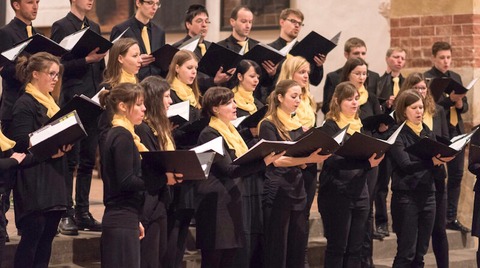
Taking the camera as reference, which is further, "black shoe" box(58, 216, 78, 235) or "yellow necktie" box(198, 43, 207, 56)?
"yellow necktie" box(198, 43, 207, 56)

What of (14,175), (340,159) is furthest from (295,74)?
(14,175)

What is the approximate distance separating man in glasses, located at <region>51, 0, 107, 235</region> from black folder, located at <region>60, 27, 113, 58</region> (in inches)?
6.0

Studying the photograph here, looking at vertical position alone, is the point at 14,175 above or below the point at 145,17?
below

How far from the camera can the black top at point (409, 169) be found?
23.5 feet

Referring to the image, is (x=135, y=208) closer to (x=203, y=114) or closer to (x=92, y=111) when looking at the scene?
(x=92, y=111)

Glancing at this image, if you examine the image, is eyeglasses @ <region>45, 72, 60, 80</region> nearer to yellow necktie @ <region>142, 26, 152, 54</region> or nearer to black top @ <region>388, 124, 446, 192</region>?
yellow necktie @ <region>142, 26, 152, 54</region>

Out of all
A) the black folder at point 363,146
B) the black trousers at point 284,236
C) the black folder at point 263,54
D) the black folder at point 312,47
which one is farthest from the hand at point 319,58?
the black trousers at point 284,236

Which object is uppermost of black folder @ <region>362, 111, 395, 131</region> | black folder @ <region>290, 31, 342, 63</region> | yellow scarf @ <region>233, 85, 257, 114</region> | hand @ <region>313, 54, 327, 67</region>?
black folder @ <region>290, 31, 342, 63</region>

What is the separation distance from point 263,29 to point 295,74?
11.7 ft

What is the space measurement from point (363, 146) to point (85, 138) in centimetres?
178

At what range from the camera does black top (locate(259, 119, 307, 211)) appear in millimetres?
6527

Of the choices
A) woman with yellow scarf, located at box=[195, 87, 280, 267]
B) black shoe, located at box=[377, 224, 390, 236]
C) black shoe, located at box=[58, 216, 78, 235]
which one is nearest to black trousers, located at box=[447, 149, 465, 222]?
black shoe, located at box=[377, 224, 390, 236]

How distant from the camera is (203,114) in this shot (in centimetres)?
636

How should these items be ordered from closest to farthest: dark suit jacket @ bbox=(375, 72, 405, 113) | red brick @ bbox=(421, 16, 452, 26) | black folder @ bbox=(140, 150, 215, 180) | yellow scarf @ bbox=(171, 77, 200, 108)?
black folder @ bbox=(140, 150, 215, 180) → yellow scarf @ bbox=(171, 77, 200, 108) → dark suit jacket @ bbox=(375, 72, 405, 113) → red brick @ bbox=(421, 16, 452, 26)
